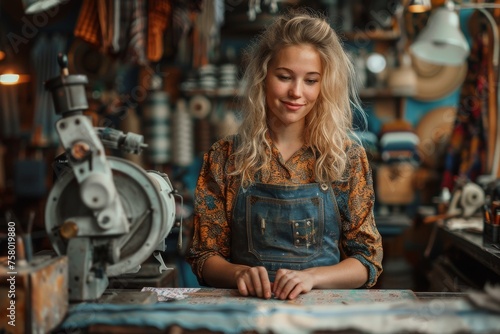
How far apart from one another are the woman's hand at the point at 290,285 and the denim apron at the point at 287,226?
26 cm

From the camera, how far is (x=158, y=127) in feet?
16.7

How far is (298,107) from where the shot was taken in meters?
1.96

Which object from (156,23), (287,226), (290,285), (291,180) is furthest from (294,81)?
(156,23)

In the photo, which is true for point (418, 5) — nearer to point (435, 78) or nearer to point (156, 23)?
point (156, 23)

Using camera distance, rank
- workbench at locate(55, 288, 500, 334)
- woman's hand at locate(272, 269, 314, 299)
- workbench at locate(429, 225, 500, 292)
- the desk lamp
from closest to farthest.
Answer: workbench at locate(55, 288, 500, 334) → woman's hand at locate(272, 269, 314, 299) → workbench at locate(429, 225, 500, 292) → the desk lamp

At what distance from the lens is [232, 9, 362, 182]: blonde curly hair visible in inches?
79.1

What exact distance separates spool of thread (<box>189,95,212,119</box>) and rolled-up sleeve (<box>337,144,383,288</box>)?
3351 millimetres

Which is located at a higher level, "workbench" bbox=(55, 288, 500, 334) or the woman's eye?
the woman's eye

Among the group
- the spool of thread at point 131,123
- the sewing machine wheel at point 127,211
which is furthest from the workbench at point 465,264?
the spool of thread at point 131,123

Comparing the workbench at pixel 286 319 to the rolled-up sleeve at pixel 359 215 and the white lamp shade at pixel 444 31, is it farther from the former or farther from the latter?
the white lamp shade at pixel 444 31

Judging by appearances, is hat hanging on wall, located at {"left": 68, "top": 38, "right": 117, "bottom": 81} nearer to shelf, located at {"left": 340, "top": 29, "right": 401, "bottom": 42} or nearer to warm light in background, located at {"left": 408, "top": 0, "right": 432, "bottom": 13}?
shelf, located at {"left": 340, "top": 29, "right": 401, "bottom": 42}

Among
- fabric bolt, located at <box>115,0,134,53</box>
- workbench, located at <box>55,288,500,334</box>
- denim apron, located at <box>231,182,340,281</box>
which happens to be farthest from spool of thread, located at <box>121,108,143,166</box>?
workbench, located at <box>55,288,500,334</box>

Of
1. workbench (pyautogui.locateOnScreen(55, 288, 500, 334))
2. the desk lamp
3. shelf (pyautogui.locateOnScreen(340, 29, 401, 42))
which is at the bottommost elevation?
workbench (pyautogui.locateOnScreen(55, 288, 500, 334))

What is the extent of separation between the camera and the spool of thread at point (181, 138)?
513 centimetres
